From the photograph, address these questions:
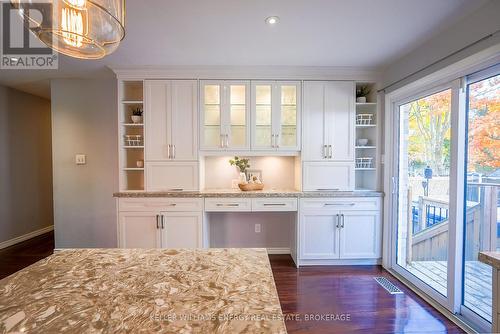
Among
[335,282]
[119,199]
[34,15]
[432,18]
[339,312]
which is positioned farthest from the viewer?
[119,199]

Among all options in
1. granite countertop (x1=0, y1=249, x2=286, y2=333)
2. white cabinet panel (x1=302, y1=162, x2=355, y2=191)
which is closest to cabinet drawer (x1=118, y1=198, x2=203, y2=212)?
white cabinet panel (x1=302, y1=162, x2=355, y2=191)

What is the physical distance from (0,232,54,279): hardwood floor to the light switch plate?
1.41 m

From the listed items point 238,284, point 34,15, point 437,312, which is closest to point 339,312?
point 437,312

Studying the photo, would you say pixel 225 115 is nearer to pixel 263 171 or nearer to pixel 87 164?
pixel 263 171

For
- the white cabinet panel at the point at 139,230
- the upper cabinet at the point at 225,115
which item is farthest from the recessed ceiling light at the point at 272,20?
the white cabinet panel at the point at 139,230

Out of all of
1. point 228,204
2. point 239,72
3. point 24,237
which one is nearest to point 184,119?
point 239,72

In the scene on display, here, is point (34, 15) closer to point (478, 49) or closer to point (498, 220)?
point (478, 49)

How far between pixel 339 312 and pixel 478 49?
2.47m

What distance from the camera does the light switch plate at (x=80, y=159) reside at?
11.1 feet

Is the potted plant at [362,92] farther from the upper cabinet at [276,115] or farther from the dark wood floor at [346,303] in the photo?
the dark wood floor at [346,303]

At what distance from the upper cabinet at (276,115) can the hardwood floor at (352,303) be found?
63.5 inches

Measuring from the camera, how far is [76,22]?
1.12 m

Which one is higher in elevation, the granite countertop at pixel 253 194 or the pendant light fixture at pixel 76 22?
the pendant light fixture at pixel 76 22

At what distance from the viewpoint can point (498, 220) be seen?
1787mm
